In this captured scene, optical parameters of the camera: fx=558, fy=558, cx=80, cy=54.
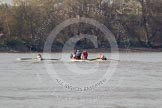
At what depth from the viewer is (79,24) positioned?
123m

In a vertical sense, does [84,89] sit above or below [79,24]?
below

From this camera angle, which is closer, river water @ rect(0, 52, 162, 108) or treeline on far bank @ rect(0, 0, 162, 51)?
river water @ rect(0, 52, 162, 108)

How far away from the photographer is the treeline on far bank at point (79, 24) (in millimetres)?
118688

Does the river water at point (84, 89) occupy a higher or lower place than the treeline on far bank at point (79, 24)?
lower

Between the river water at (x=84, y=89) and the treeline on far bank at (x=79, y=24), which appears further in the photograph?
the treeline on far bank at (x=79, y=24)

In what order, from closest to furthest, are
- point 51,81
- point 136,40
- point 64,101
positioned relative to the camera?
1. point 64,101
2. point 51,81
3. point 136,40

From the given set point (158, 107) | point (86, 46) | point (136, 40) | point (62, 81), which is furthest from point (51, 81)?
point (136, 40)

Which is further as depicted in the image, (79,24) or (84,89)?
→ (79,24)

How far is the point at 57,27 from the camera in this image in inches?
4747

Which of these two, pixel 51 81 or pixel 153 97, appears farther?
pixel 51 81

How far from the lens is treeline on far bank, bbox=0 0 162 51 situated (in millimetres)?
118688

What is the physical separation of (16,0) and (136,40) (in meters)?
28.9

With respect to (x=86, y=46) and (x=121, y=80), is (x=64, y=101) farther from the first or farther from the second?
(x=86, y=46)

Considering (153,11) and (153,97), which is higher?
(153,11)
